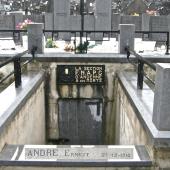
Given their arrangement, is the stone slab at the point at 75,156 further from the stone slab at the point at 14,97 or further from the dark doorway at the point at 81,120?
→ the dark doorway at the point at 81,120

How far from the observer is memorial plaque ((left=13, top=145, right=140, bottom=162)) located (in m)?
6.24

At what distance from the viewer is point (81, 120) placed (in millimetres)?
13414

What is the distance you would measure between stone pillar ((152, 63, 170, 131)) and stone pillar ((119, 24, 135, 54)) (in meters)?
7.12

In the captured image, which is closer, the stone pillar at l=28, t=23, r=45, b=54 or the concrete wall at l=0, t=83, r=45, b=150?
the concrete wall at l=0, t=83, r=45, b=150

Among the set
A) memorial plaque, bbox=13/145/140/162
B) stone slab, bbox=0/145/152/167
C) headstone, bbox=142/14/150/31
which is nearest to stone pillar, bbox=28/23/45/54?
stone slab, bbox=0/145/152/167

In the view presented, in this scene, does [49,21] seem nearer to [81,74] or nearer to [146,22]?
[146,22]

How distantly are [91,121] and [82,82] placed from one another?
1.56 meters

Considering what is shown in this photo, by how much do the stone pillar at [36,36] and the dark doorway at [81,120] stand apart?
2.10m

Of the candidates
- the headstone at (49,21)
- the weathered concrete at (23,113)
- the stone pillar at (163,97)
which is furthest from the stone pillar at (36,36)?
the headstone at (49,21)

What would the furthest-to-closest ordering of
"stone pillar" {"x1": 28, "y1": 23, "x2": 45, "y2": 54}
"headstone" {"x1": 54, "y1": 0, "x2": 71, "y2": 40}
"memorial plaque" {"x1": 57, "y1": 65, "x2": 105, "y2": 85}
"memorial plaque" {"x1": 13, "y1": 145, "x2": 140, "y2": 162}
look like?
"headstone" {"x1": 54, "y1": 0, "x2": 71, "y2": 40}, "stone pillar" {"x1": 28, "y1": 23, "x2": 45, "y2": 54}, "memorial plaque" {"x1": 57, "y1": 65, "x2": 105, "y2": 85}, "memorial plaque" {"x1": 13, "y1": 145, "x2": 140, "y2": 162}

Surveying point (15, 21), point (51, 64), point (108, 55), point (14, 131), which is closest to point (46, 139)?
point (51, 64)

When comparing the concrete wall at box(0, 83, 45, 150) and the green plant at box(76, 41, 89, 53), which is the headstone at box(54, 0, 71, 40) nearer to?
the green plant at box(76, 41, 89, 53)

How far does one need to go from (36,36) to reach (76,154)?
24.3 ft

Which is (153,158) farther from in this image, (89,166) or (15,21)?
(15,21)
